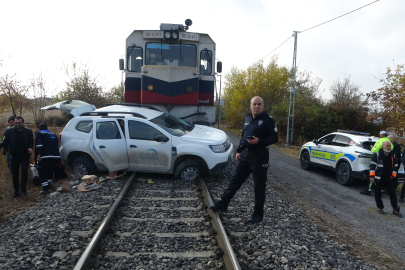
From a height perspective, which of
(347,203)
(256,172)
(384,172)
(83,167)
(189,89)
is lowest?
(347,203)

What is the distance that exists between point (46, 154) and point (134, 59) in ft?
A: 14.8

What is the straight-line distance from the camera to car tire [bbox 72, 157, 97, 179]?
7.32 metres

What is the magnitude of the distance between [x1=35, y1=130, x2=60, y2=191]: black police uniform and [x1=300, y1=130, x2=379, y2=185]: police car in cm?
791

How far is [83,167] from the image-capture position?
7.36 m

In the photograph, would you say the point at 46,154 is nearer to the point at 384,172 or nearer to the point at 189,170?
the point at 189,170

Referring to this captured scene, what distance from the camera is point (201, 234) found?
13.9 feet

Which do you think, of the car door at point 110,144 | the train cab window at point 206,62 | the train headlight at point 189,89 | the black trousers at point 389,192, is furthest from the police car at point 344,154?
the car door at point 110,144

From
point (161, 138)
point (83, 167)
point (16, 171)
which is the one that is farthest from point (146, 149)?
point (16, 171)

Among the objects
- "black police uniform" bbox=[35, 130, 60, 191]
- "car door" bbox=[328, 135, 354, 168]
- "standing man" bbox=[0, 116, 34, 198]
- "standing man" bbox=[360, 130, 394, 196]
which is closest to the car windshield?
"black police uniform" bbox=[35, 130, 60, 191]

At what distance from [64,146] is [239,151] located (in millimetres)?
4889

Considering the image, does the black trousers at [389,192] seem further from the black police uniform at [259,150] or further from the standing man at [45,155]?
the standing man at [45,155]

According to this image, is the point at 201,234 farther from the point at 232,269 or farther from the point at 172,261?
the point at 232,269

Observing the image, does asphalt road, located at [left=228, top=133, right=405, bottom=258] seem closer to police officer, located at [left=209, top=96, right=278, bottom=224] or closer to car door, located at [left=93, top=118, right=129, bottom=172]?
police officer, located at [left=209, top=96, right=278, bottom=224]

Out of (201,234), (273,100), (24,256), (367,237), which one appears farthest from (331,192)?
(273,100)
